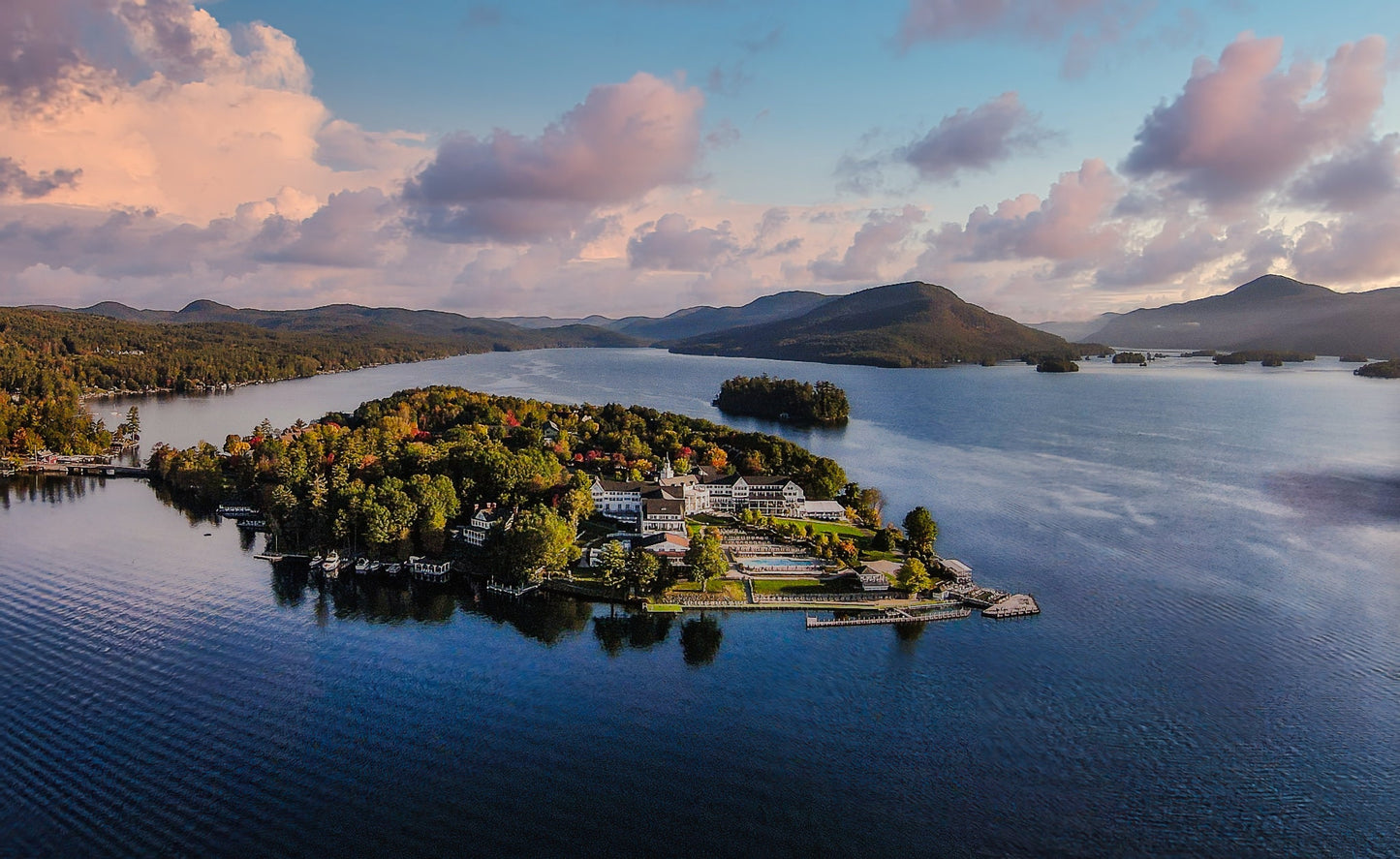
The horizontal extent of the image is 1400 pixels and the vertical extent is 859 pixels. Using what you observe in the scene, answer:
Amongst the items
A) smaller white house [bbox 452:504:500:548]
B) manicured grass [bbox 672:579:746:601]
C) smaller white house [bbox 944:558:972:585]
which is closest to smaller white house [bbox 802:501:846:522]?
smaller white house [bbox 944:558:972:585]

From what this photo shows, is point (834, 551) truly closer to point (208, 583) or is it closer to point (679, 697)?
point (679, 697)

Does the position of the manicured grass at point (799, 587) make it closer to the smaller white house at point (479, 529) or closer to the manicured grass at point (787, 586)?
the manicured grass at point (787, 586)

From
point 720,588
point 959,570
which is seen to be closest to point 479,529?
point 720,588

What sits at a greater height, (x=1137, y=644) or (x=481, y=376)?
(x=481, y=376)

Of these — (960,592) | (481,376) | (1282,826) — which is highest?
(481,376)

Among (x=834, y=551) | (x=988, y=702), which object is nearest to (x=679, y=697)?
(x=988, y=702)

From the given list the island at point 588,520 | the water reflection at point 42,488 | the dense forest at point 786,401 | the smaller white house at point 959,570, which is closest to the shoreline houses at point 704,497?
the island at point 588,520

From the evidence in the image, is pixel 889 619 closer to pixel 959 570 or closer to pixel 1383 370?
pixel 959 570
